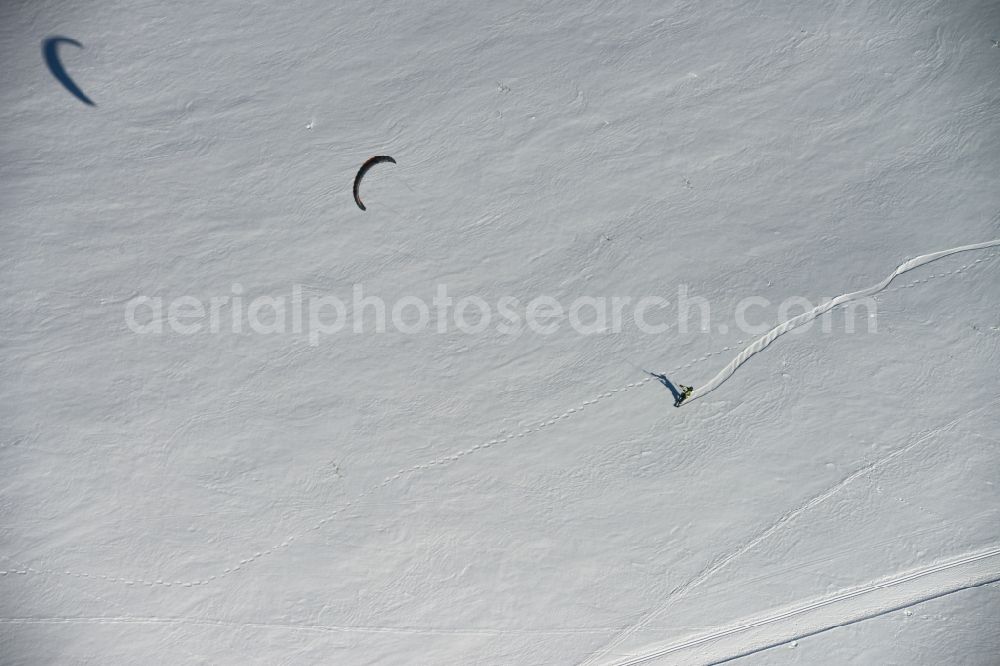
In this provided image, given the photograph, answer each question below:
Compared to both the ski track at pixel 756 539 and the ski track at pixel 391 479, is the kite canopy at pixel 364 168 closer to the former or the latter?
the ski track at pixel 391 479

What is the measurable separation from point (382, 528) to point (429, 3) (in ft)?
18.7

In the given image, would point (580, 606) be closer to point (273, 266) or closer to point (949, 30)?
point (273, 266)

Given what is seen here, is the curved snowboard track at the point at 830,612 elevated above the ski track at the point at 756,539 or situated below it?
below

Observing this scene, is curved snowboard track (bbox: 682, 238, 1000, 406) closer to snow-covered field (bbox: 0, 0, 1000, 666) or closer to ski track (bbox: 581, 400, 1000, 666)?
snow-covered field (bbox: 0, 0, 1000, 666)

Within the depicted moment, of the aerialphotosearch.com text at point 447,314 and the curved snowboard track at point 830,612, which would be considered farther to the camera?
the aerialphotosearch.com text at point 447,314

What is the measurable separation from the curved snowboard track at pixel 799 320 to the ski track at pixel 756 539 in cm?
157

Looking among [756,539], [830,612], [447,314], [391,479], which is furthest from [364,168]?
[830,612]

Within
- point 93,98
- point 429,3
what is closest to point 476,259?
point 429,3

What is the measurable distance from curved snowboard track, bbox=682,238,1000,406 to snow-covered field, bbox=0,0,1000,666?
3.1 inches

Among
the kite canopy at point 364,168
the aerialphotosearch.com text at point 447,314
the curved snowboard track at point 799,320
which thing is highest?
the kite canopy at point 364,168

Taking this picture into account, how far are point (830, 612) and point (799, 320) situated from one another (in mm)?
3070

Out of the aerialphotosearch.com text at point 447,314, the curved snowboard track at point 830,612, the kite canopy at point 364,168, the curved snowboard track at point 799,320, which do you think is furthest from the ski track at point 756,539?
the kite canopy at point 364,168

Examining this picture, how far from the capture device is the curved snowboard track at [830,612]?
23.8ft

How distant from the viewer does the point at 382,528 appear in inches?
289
